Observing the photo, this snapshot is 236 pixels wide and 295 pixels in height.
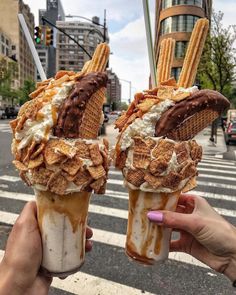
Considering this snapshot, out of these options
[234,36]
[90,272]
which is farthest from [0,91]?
[90,272]

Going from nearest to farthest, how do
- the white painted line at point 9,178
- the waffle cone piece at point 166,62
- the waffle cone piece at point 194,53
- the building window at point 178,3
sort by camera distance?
the waffle cone piece at point 194,53, the waffle cone piece at point 166,62, the white painted line at point 9,178, the building window at point 178,3

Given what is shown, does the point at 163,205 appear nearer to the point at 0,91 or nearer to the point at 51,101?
the point at 51,101

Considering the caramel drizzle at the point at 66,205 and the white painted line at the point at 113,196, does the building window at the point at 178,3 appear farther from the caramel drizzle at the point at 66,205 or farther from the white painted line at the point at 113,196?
the caramel drizzle at the point at 66,205

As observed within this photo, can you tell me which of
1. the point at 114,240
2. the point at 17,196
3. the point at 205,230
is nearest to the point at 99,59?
the point at 205,230

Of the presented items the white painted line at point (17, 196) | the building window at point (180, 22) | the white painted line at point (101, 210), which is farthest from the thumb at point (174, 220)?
the building window at point (180, 22)

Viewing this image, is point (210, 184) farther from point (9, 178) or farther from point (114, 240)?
point (9, 178)
